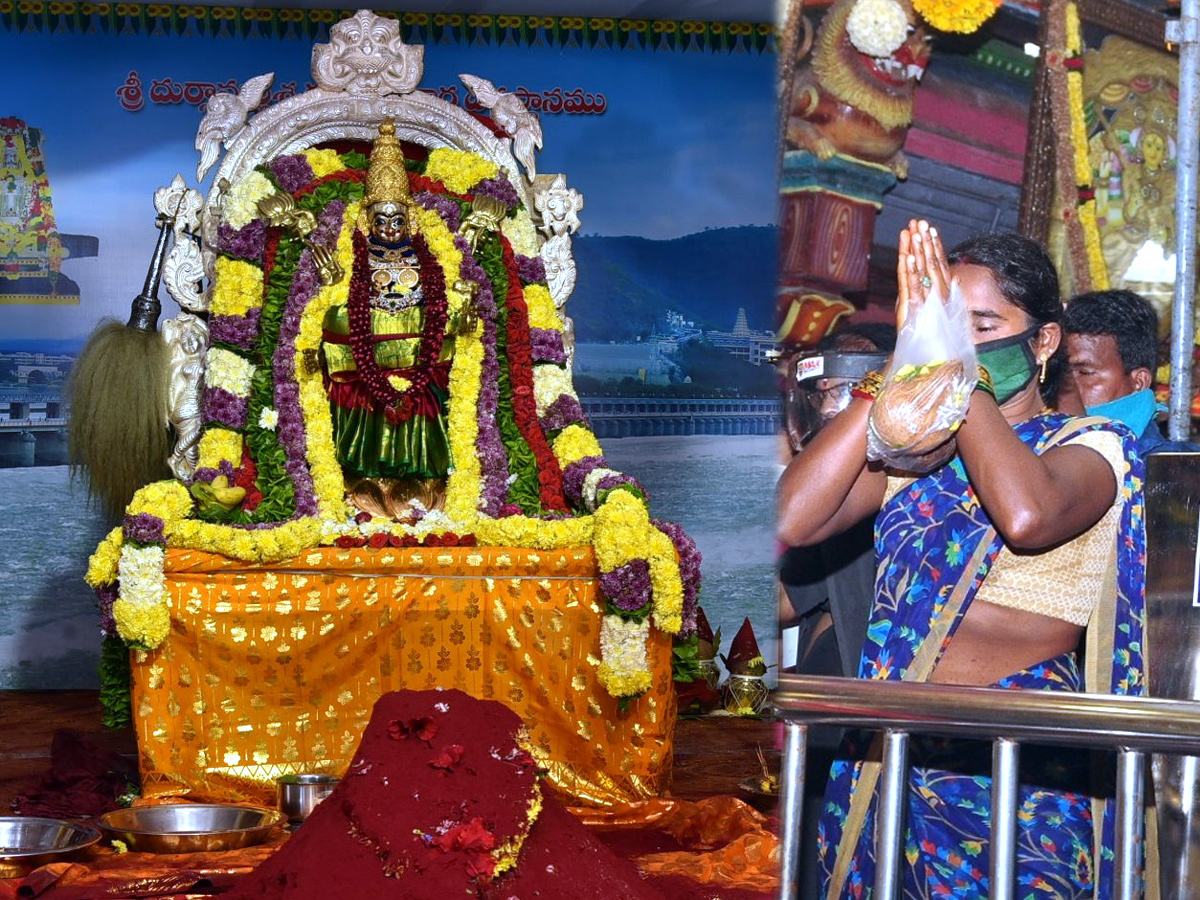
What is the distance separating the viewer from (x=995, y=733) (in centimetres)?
236

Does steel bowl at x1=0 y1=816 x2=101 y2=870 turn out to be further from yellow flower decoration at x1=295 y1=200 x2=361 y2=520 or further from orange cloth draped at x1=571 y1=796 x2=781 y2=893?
yellow flower decoration at x1=295 y1=200 x2=361 y2=520

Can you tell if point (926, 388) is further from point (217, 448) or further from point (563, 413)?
point (217, 448)

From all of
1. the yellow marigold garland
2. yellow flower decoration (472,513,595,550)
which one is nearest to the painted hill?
yellow flower decoration (472,513,595,550)

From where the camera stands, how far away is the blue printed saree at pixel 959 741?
8.11 feet

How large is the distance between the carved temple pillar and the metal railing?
1.92ft

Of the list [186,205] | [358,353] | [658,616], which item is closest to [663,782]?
[658,616]

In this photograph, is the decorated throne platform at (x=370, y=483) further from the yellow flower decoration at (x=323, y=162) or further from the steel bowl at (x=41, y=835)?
the steel bowl at (x=41, y=835)

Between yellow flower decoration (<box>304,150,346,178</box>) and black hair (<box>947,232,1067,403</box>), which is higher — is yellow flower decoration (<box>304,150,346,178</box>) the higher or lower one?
the higher one

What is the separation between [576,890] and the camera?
368 centimetres

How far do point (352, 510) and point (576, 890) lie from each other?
3243 mm

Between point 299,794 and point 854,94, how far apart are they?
375 centimetres

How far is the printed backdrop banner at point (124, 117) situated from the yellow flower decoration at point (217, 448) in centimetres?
277

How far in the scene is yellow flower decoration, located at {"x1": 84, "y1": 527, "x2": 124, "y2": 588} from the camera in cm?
594

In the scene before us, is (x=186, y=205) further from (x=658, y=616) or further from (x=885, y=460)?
(x=885, y=460)
